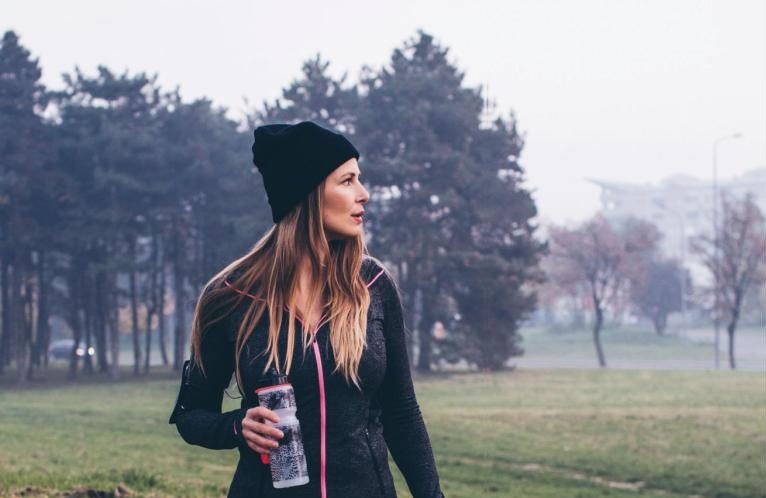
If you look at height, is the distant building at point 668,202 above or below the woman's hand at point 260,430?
above

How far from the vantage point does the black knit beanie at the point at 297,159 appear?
11.2 ft

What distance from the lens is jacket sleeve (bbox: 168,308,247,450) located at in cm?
334

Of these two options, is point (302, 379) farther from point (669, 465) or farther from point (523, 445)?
point (523, 445)

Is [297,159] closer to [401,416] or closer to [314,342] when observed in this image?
[314,342]

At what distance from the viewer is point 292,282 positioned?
3.36 metres

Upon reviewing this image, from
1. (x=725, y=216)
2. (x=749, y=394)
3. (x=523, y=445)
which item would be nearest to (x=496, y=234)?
(x=725, y=216)

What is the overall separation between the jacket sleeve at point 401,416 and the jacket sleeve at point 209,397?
16.9 inches

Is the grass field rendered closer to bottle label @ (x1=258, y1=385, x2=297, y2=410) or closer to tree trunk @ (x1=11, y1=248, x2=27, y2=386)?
bottle label @ (x1=258, y1=385, x2=297, y2=410)

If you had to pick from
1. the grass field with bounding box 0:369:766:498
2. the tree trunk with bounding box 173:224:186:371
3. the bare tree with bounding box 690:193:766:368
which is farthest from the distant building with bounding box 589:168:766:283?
the grass field with bounding box 0:369:766:498

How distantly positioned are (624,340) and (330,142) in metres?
72.0

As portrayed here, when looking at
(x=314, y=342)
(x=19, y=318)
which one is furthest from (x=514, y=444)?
(x=19, y=318)

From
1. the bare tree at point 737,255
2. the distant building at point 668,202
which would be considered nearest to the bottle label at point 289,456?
the bare tree at point 737,255

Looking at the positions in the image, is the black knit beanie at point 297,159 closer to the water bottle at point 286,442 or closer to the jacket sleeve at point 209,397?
the jacket sleeve at point 209,397

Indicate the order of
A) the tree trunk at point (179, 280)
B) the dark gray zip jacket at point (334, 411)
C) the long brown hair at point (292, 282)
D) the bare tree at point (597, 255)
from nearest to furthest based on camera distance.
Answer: the dark gray zip jacket at point (334, 411) → the long brown hair at point (292, 282) → the tree trunk at point (179, 280) → the bare tree at point (597, 255)
